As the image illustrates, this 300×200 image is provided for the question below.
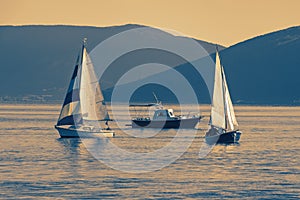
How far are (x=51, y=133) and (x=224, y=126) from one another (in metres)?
27.6

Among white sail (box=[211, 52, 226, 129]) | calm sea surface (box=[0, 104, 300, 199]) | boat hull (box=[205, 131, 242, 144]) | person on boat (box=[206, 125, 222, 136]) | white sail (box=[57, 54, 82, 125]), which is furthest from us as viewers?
white sail (box=[57, 54, 82, 125])

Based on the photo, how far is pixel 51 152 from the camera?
80875mm

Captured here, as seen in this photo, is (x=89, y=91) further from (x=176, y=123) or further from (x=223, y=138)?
(x=176, y=123)

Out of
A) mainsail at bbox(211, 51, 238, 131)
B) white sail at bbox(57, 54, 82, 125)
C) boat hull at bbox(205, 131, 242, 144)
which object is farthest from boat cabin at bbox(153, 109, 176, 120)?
boat hull at bbox(205, 131, 242, 144)

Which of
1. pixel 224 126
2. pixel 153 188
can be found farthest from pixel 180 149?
pixel 153 188

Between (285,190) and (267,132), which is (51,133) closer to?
(267,132)

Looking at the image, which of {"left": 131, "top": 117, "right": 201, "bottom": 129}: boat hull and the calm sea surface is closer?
the calm sea surface

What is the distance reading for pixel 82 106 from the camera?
97.7m

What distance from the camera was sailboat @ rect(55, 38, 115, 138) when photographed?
96562 millimetres

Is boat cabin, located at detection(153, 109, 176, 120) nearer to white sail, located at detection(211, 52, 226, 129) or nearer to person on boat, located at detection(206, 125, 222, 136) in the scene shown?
person on boat, located at detection(206, 125, 222, 136)

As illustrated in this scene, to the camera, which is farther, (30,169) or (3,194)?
(30,169)

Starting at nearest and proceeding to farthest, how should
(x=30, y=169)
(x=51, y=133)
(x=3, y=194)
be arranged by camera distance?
(x=3, y=194)
(x=30, y=169)
(x=51, y=133)

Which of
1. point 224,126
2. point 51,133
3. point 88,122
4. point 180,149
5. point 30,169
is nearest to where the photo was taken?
point 30,169

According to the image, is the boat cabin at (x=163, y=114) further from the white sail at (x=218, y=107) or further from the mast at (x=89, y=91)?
the white sail at (x=218, y=107)
